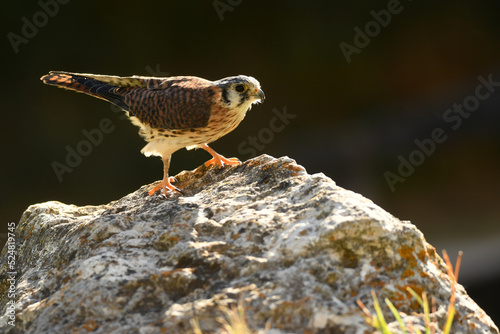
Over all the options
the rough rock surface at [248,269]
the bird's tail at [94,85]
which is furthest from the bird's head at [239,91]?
the rough rock surface at [248,269]

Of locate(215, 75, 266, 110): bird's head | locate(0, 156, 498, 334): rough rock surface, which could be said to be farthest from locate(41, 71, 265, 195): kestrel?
locate(0, 156, 498, 334): rough rock surface

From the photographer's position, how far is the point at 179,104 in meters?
3.84

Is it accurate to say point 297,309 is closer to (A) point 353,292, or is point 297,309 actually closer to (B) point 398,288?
(A) point 353,292

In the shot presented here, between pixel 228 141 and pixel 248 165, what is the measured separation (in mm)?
4580

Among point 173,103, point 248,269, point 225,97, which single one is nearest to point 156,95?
point 173,103

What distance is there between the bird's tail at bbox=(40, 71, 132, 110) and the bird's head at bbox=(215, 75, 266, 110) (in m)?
0.78

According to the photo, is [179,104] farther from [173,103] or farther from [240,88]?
[240,88]

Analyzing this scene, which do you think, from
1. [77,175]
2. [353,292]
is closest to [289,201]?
[353,292]

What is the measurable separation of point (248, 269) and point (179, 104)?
1.78 metres

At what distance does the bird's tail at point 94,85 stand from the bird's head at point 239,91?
0.78 m

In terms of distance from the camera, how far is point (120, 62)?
7.83 m

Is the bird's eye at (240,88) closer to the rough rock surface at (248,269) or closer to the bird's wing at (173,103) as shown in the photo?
the bird's wing at (173,103)

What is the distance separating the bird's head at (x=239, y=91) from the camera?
3818mm

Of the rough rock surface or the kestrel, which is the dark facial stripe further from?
the rough rock surface
